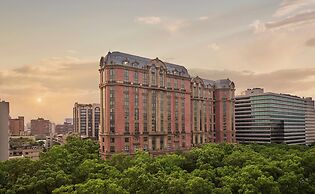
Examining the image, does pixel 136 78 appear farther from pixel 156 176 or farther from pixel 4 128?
pixel 156 176

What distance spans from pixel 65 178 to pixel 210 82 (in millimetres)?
107838

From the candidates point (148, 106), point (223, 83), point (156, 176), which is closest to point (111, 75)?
point (148, 106)

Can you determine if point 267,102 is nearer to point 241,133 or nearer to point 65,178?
point 241,133

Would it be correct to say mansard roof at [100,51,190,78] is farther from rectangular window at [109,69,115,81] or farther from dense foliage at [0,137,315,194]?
dense foliage at [0,137,315,194]

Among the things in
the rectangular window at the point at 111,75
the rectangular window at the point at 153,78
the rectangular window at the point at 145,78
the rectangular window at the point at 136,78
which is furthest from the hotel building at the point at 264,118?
the rectangular window at the point at 111,75

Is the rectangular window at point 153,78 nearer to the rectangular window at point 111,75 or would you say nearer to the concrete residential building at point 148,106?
the concrete residential building at point 148,106

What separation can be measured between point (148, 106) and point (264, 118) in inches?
3163

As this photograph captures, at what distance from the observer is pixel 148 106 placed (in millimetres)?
97938

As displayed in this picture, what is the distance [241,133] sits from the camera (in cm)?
16150

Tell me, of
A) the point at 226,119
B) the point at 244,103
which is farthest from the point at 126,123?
the point at 244,103

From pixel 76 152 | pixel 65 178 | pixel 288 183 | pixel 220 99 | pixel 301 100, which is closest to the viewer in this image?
pixel 65 178

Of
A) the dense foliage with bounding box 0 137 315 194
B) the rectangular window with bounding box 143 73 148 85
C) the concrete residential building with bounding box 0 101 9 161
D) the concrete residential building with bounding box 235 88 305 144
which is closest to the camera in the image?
the dense foliage with bounding box 0 137 315 194

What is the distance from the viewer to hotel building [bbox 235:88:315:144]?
15300cm

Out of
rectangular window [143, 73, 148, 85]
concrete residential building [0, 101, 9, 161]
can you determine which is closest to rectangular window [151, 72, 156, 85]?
rectangular window [143, 73, 148, 85]
